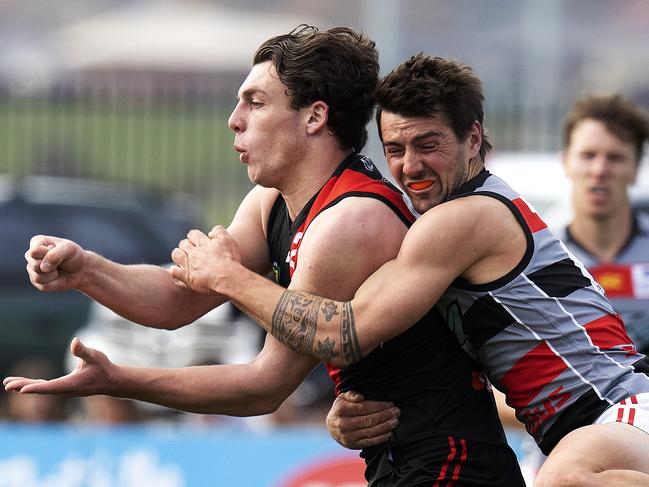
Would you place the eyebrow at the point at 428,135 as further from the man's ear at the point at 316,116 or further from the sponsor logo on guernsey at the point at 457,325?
the sponsor logo on guernsey at the point at 457,325

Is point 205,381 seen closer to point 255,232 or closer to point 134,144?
point 255,232

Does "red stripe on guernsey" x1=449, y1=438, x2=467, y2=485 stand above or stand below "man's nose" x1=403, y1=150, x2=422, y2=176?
below

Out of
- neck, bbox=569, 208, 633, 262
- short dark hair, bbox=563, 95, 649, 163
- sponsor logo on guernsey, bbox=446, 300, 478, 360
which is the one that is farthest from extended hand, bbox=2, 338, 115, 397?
short dark hair, bbox=563, 95, 649, 163

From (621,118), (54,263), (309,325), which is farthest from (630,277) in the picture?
(54,263)

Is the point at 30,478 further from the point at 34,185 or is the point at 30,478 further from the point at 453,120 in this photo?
the point at 34,185

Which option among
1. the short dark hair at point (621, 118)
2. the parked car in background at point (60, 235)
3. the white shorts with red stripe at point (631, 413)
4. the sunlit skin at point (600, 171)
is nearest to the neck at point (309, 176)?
the white shorts with red stripe at point (631, 413)

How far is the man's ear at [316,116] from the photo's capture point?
4.86 m

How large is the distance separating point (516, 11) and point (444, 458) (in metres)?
23.7

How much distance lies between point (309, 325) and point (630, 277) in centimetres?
271

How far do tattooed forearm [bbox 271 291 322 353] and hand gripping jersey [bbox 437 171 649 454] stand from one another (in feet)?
1.61

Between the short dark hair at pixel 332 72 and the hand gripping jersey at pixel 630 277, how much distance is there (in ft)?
7.03

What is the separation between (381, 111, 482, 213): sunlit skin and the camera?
4.61 metres

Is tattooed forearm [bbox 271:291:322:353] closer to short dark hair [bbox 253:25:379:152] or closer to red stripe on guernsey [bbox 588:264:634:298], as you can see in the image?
short dark hair [bbox 253:25:379:152]

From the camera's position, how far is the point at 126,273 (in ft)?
17.1
